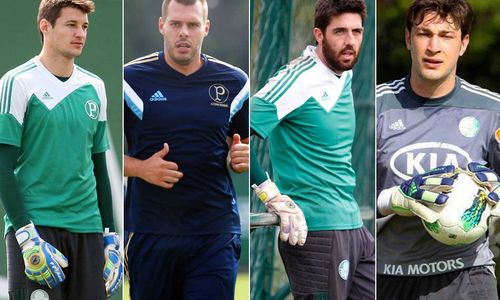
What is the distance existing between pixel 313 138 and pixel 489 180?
31.0 inches

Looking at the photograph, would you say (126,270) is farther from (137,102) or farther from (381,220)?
(381,220)

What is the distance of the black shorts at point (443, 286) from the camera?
244 inches

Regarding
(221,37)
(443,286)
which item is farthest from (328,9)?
(443,286)

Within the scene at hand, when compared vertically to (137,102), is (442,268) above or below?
below

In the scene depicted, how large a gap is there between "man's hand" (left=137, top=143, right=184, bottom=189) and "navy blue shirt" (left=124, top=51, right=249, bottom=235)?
0.02m

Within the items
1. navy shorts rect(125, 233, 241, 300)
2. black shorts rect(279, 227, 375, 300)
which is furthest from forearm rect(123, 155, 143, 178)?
black shorts rect(279, 227, 375, 300)

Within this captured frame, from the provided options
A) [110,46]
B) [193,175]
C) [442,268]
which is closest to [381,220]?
[442,268]

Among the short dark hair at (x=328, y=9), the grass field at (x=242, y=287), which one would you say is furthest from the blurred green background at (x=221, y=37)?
the short dark hair at (x=328, y=9)

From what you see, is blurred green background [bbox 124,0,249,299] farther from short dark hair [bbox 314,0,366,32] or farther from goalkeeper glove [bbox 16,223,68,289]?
goalkeeper glove [bbox 16,223,68,289]

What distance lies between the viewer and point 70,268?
5.72 meters

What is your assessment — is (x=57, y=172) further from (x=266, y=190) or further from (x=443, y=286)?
(x=443, y=286)

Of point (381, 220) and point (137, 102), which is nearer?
point (137, 102)

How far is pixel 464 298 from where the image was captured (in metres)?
6.18

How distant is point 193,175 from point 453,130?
4.04 ft
